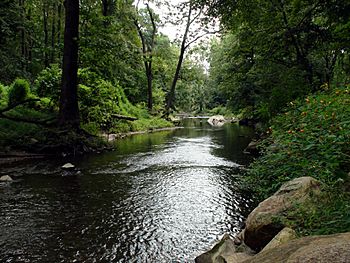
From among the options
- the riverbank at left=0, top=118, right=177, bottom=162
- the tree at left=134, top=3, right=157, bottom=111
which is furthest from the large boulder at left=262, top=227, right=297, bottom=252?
the tree at left=134, top=3, right=157, bottom=111

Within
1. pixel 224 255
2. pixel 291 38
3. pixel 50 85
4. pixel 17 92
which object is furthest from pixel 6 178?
pixel 291 38

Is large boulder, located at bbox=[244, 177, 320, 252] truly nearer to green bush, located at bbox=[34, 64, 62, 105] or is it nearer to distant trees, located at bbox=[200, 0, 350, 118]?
distant trees, located at bbox=[200, 0, 350, 118]

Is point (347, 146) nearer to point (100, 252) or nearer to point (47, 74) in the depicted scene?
point (100, 252)

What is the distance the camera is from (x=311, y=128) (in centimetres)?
524

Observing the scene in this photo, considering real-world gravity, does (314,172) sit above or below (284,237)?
above

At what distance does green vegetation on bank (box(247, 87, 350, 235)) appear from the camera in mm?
2928

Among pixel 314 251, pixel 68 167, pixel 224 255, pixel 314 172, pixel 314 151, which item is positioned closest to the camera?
pixel 314 251

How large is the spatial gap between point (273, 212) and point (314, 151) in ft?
5.56

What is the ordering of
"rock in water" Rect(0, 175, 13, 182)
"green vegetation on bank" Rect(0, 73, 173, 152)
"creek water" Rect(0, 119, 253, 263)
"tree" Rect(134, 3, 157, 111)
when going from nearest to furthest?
1. "creek water" Rect(0, 119, 253, 263)
2. "rock in water" Rect(0, 175, 13, 182)
3. "green vegetation on bank" Rect(0, 73, 173, 152)
4. "tree" Rect(134, 3, 157, 111)

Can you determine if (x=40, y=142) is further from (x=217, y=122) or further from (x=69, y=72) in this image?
(x=217, y=122)

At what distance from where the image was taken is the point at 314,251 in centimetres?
173

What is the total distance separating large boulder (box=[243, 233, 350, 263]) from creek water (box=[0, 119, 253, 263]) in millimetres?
1851

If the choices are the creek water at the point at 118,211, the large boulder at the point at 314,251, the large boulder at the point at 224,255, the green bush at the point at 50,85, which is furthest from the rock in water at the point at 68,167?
the large boulder at the point at 314,251

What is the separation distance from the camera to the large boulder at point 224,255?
3.19 metres
